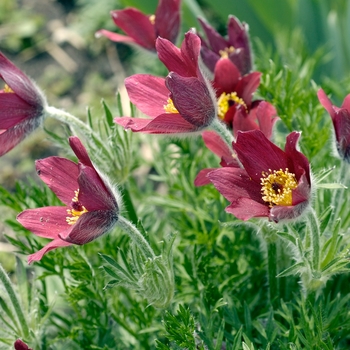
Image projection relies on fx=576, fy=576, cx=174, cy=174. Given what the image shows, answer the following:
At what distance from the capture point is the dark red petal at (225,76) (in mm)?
1125

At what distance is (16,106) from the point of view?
41.1 inches

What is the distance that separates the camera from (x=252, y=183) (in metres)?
0.92

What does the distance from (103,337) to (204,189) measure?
0.41 metres

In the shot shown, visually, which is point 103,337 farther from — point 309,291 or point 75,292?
point 309,291

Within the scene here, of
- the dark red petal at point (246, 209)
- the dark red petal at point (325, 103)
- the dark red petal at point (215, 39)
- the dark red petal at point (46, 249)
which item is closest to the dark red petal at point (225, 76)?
the dark red petal at point (215, 39)

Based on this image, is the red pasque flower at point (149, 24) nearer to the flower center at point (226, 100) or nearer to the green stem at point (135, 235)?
the flower center at point (226, 100)

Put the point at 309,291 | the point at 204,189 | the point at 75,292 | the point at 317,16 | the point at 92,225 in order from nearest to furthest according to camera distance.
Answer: the point at 92,225 → the point at 309,291 → the point at 75,292 → the point at 204,189 → the point at 317,16

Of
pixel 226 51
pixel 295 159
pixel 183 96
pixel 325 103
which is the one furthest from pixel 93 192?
pixel 226 51

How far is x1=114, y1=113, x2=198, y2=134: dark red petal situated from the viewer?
886 mm

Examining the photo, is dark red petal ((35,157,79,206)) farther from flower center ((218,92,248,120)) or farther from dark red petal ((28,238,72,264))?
flower center ((218,92,248,120))

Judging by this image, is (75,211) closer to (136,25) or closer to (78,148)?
(78,148)

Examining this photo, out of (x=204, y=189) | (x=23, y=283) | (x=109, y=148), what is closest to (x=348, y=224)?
(x=204, y=189)

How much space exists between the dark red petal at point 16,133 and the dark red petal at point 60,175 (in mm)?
86

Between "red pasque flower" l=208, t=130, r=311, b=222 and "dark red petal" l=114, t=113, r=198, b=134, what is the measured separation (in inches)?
3.6
